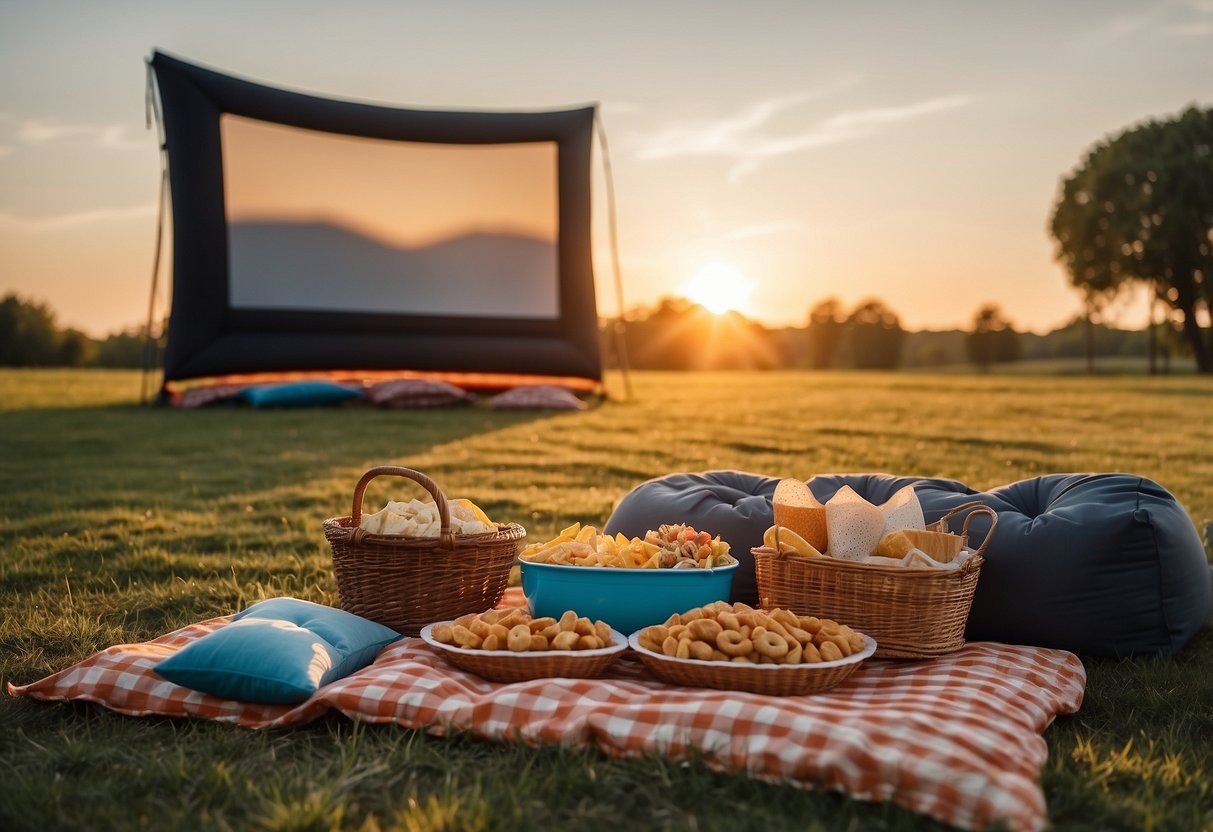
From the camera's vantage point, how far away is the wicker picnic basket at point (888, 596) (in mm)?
2773

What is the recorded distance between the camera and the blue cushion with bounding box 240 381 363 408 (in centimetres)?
1056

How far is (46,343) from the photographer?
30.2 m

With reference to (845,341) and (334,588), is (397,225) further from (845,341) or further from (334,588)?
(845,341)

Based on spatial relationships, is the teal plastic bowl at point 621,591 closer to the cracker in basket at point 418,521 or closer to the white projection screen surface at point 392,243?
the cracker in basket at point 418,521

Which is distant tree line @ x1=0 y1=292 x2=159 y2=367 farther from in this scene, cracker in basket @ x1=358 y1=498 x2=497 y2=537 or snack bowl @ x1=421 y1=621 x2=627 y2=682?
snack bowl @ x1=421 y1=621 x2=627 y2=682

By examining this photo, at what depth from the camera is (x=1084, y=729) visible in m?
2.50

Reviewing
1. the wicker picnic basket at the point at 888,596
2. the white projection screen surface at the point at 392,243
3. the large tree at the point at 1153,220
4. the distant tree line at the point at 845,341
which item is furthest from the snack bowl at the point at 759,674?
the large tree at the point at 1153,220

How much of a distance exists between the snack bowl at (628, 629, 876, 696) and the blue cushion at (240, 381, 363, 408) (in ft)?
28.6

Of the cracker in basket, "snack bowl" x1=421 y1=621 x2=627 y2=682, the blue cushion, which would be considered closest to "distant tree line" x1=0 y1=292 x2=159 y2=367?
the blue cushion

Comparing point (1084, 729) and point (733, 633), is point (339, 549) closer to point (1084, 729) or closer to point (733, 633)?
point (733, 633)

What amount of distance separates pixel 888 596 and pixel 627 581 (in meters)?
0.70

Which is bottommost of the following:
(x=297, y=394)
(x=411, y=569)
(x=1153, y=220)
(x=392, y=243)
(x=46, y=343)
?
(x=411, y=569)

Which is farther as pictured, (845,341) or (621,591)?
(845,341)

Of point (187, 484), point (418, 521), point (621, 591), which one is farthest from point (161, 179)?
point (621, 591)
